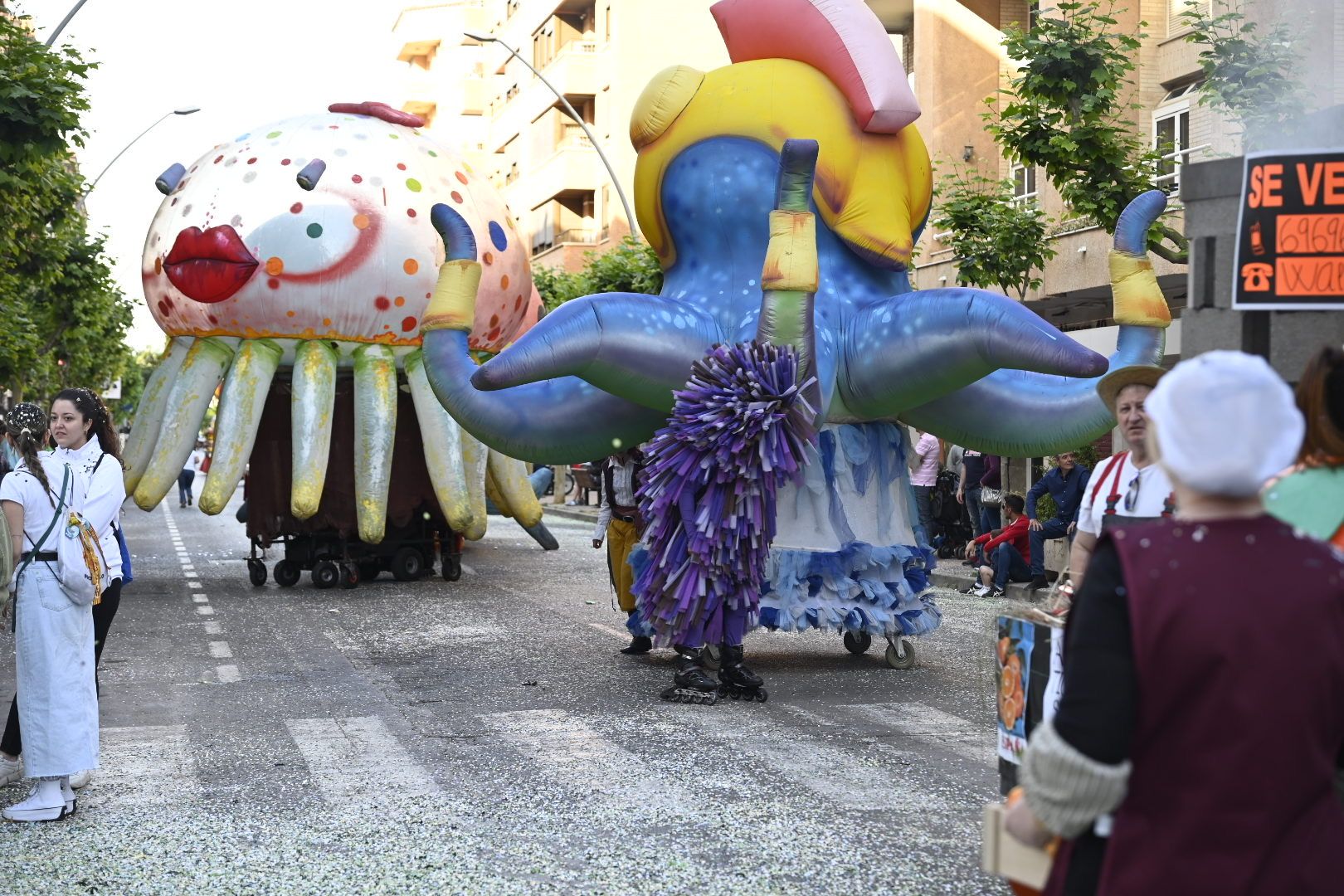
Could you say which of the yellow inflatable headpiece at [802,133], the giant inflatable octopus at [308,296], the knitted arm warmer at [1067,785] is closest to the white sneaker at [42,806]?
the knitted arm warmer at [1067,785]

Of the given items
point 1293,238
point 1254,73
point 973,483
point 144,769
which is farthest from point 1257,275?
point 973,483

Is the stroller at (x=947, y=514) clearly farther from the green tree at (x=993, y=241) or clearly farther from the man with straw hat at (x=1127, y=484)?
the man with straw hat at (x=1127, y=484)

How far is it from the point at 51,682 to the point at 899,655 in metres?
5.44

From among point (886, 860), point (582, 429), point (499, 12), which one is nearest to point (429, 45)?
point (499, 12)

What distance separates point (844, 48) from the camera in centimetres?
995

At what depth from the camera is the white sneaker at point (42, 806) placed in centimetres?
613

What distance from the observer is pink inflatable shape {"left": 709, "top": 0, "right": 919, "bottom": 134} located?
986cm

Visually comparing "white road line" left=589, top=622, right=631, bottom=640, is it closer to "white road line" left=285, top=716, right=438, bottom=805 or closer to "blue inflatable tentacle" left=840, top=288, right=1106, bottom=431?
"blue inflatable tentacle" left=840, top=288, right=1106, bottom=431

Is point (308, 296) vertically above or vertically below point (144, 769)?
above

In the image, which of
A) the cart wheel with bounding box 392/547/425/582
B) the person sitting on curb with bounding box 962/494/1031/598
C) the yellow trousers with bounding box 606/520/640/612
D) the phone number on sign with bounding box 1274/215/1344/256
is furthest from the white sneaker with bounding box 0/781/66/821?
the person sitting on curb with bounding box 962/494/1031/598

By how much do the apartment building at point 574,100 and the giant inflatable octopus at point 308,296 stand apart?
24.0m

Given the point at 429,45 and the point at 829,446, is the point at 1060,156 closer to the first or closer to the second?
the point at 829,446

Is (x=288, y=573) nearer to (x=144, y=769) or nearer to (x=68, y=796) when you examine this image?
(x=144, y=769)

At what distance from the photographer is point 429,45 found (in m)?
77.6
